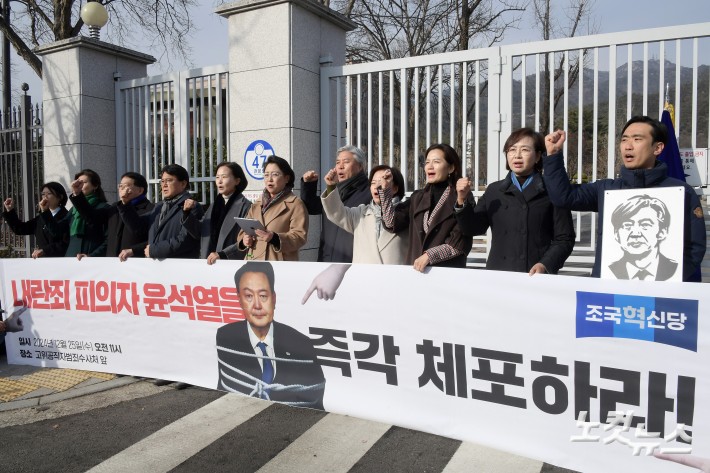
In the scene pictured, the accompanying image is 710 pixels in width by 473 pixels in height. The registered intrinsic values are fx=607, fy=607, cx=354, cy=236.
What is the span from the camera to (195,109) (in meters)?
8.12

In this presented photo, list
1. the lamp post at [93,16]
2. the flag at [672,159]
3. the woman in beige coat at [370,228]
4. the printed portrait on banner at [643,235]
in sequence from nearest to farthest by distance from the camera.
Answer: the printed portrait on banner at [643,235], the woman in beige coat at [370,228], the flag at [672,159], the lamp post at [93,16]

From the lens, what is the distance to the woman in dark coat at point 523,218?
152 inches

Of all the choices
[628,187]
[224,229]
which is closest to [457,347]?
[628,187]

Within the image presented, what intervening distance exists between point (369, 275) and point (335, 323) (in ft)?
1.35

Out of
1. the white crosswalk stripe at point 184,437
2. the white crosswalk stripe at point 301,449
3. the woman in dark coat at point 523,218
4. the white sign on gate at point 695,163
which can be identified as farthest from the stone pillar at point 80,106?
the white sign on gate at point 695,163

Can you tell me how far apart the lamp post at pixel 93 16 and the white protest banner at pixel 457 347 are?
5215 millimetres

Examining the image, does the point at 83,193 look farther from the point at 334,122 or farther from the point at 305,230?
the point at 334,122

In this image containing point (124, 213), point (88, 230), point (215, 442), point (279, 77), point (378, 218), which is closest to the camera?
point (215, 442)

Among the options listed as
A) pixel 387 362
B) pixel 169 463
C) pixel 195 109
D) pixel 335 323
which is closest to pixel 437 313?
pixel 387 362

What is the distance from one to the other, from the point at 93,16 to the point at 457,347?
7.93m

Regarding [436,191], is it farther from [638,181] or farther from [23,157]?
[23,157]

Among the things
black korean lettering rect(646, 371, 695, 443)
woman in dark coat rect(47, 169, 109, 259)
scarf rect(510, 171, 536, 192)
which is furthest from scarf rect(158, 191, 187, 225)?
black korean lettering rect(646, 371, 695, 443)

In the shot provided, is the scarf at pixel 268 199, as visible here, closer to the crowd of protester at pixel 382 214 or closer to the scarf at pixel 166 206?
the crowd of protester at pixel 382 214

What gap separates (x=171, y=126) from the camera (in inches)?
343
